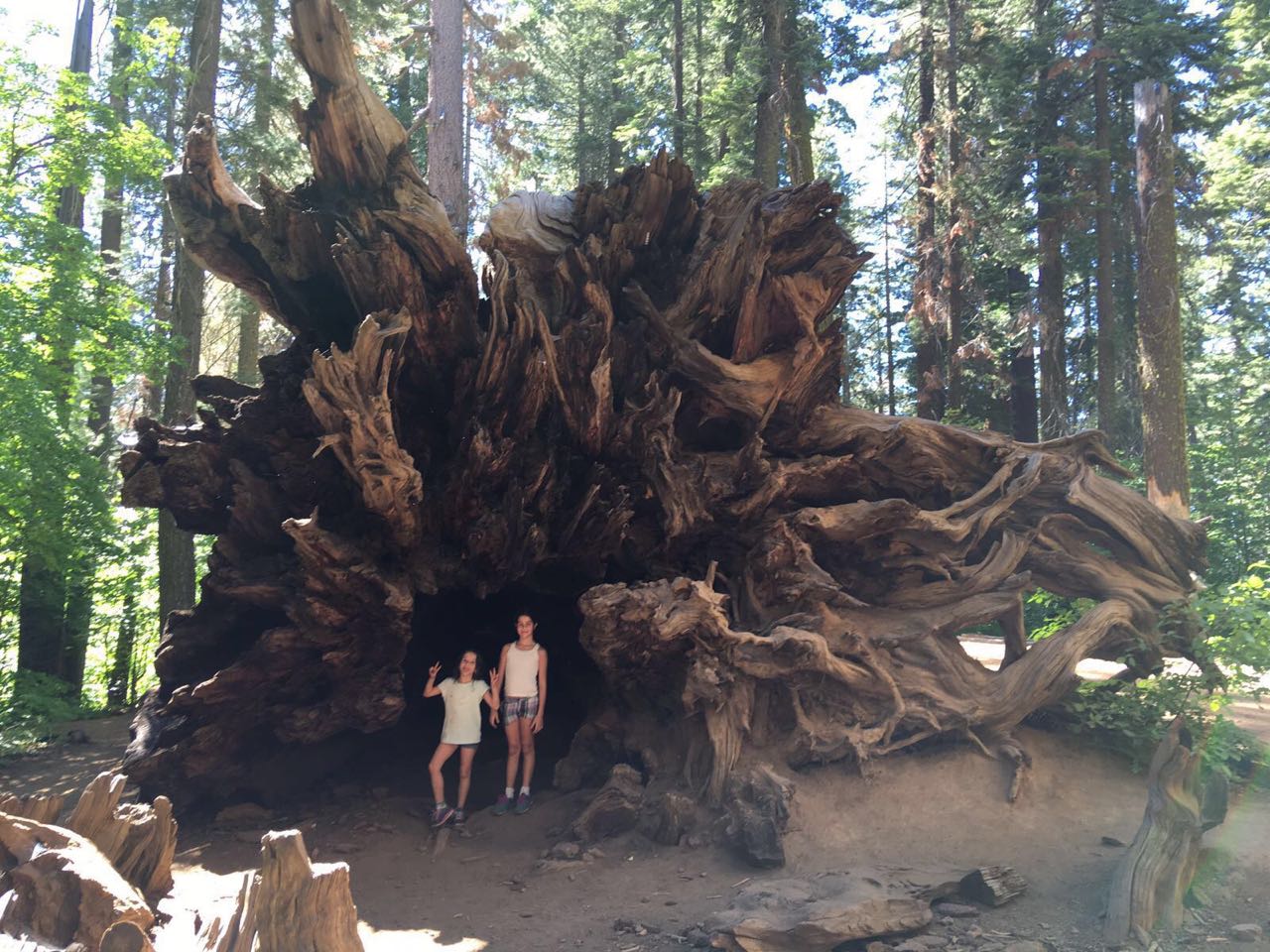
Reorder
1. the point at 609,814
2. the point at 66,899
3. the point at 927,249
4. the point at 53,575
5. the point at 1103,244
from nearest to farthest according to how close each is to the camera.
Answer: the point at 66,899 → the point at 609,814 → the point at 53,575 → the point at 1103,244 → the point at 927,249

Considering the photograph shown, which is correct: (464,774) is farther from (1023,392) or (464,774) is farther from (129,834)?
(1023,392)

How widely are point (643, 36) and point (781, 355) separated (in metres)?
19.4

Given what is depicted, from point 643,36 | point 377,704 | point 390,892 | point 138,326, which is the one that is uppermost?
point 643,36

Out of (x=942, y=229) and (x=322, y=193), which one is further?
(x=942, y=229)

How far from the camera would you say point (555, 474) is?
789 cm

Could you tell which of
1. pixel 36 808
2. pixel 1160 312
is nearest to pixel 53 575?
pixel 36 808

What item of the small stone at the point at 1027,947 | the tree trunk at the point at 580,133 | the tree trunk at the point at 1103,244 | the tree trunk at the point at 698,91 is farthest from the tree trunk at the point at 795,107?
the small stone at the point at 1027,947

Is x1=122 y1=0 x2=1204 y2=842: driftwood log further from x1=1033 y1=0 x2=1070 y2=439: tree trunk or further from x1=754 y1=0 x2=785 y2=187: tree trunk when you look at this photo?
x1=1033 y1=0 x2=1070 y2=439: tree trunk

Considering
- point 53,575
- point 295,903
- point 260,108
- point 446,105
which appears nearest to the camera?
point 295,903

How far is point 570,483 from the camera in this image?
7945mm

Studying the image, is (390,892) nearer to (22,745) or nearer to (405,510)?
(405,510)

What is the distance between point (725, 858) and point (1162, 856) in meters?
2.89

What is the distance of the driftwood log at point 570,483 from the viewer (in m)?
7.28

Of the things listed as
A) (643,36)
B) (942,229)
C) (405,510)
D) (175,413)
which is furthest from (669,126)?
(405,510)
